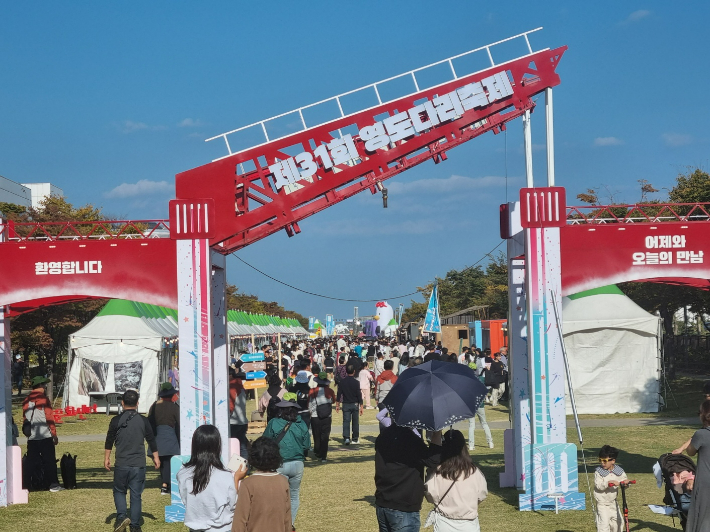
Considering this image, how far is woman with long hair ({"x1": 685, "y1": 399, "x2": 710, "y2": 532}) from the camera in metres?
7.49

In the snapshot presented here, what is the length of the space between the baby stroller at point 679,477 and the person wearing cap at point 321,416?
9.05 meters

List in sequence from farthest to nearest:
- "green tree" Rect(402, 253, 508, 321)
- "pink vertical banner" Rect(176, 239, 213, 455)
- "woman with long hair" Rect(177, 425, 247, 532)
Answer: "green tree" Rect(402, 253, 508, 321) < "pink vertical banner" Rect(176, 239, 213, 455) < "woman with long hair" Rect(177, 425, 247, 532)

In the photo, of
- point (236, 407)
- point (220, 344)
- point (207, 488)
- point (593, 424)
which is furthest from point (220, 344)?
point (593, 424)

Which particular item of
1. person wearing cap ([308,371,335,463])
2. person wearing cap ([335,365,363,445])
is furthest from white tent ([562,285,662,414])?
person wearing cap ([308,371,335,463])

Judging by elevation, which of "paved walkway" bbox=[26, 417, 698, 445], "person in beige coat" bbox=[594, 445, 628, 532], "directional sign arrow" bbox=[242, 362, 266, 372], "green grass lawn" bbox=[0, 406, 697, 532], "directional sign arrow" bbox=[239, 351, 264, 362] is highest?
"directional sign arrow" bbox=[239, 351, 264, 362]

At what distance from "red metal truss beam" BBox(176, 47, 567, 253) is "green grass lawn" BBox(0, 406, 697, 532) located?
4.13m

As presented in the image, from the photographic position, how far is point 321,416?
1683 cm

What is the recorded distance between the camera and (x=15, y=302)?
13031 millimetres

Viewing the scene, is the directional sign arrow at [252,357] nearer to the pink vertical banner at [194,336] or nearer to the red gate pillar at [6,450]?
the red gate pillar at [6,450]

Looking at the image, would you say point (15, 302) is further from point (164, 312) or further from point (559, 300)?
point (164, 312)

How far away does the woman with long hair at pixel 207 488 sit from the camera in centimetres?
655

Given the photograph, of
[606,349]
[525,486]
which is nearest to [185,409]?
[525,486]

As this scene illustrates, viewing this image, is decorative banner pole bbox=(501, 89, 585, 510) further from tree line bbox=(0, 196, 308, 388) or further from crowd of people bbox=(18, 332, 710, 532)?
tree line bbox=(0, 196, 308, 388)

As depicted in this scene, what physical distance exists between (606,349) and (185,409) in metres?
15.2
